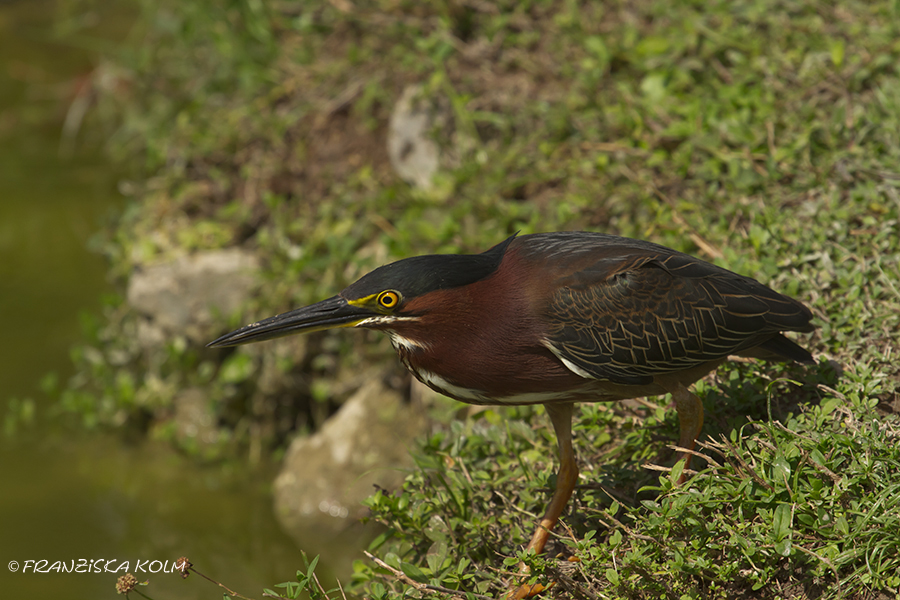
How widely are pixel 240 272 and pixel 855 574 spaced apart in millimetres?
3788

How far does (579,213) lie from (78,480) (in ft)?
10.9

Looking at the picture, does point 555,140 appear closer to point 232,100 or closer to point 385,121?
point 385,121

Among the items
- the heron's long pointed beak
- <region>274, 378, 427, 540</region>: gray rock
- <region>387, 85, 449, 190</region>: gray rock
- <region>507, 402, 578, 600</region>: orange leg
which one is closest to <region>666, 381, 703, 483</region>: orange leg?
<region>507, 402, 578, 600</region>: orange leg

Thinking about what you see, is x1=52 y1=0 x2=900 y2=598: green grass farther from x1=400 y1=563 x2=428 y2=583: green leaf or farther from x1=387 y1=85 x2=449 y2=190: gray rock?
x1=387 y1=85 x2=449 y2=190: gray rock

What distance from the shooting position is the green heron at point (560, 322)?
2867mm

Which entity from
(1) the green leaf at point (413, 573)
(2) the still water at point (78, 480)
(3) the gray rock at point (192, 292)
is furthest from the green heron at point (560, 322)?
(3) the gray rock at point (192, 292)

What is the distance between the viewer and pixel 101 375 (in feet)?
17.9

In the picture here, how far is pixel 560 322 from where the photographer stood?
2914 millimetres

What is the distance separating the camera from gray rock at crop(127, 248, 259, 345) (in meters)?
5.35

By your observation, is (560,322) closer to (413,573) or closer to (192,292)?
(413,573)

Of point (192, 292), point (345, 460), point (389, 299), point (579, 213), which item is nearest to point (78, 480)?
point (192, 292)

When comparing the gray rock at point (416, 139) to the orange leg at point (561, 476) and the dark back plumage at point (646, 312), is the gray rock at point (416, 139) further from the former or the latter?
the orange leg at point (561, 476)

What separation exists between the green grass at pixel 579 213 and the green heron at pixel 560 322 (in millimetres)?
277

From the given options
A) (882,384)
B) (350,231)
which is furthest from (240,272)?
(882,384)
